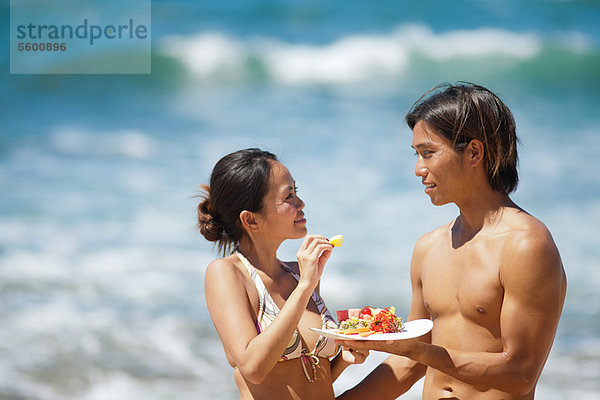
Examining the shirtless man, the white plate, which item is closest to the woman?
the white plate

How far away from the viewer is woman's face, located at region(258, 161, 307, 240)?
3035 mm

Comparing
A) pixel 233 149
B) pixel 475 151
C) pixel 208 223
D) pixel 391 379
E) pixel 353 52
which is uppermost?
pixel 353 52

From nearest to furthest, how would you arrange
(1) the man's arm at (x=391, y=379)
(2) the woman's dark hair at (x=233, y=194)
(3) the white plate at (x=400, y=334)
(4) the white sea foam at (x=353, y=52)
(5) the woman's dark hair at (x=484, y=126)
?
(3) the white plate at (x=400, y=334) → (5) the woman's dark hair at (x=484, y=126) → (2) the woman's dark hair at (x=233, y=194) → (1) the man's arm at (x=391, y=379) → (4) the white sea foam at (x=353, y=52)

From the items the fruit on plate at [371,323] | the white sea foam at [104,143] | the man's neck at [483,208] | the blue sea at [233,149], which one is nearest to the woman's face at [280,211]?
the fruit on plate at [371,323]

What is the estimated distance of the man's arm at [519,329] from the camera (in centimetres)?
266

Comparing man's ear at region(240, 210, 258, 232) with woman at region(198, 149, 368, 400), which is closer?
woman at region(198, 149, 368, 400)

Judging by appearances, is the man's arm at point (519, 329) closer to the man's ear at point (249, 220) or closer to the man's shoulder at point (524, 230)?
the man's shoulder at point (524, 230)

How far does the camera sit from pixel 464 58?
46.0 ft

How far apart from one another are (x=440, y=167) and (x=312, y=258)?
63cm

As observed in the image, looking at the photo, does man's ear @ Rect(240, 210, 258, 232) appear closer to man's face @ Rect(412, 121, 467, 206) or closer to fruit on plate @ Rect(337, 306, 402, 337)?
fruit on plate @ Rect(337, 306, 402, 337)

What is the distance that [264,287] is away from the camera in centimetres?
294

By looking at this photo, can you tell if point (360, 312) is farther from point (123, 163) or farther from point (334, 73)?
point (334, 73)

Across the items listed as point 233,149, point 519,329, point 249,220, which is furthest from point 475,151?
point 233,149

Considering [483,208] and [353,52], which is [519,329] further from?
[353,52]
